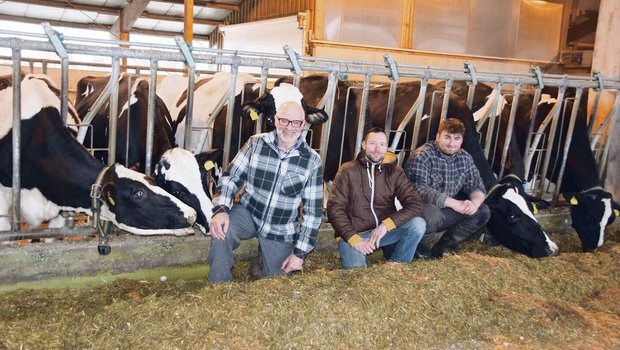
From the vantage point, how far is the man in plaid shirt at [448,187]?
5.16 metres

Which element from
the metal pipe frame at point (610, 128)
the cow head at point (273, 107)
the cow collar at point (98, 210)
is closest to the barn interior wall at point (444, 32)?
the metal pipe frame at point (610, 128)

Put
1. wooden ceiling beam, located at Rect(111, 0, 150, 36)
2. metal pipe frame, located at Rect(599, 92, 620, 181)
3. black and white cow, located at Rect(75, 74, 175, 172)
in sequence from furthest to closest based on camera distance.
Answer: wooden ceiling beam, located at Rect(111, 0, 150, 36), metal pipe frame, located at Rect(599, 92, 620, 181), black and white cow, located at Rect(75, 74, 175, 172)

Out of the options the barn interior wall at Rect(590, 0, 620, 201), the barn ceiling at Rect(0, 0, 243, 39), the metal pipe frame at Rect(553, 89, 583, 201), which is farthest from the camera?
the barn ceiling at Rect(0, 0, 243, 39)

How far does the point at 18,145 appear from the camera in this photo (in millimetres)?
4355

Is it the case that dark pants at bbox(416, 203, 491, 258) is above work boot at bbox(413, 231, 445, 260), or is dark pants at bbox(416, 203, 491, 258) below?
above

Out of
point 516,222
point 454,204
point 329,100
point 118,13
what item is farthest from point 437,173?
point 118,13

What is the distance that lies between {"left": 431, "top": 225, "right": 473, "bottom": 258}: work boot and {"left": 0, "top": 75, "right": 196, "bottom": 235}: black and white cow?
96.4 inches

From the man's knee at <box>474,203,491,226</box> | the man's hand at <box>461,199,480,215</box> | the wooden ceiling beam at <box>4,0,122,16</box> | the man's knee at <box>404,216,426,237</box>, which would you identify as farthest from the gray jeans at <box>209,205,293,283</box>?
the wooden ceiling beam at <box>4,0,122,16</box>

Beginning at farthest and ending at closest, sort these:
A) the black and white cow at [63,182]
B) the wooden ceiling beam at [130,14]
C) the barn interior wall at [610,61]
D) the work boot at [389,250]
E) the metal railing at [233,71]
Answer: the wooden ceiling beam at [130,14] → the barn interior wall at [610,61] → the work boot at [389,250] → the black and white cow at [63,182] → the metal railing at [233,71]

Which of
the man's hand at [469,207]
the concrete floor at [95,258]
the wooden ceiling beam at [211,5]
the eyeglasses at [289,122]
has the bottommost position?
the concrete floor at [95,258]

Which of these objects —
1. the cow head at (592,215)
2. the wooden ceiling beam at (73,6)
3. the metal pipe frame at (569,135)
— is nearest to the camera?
the cow head at (592,215)

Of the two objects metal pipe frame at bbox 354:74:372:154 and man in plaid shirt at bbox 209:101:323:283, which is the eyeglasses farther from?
metal pipe frame at bbox 354:74:372:154

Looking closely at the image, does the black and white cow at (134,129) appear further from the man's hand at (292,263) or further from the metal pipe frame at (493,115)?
the metal pipe frame at (493,115)

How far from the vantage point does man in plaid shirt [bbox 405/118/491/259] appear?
516cm
